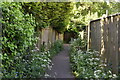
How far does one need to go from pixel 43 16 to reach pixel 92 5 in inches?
343

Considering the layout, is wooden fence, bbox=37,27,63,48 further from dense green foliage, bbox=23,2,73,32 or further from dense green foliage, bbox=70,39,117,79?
dense green foliage, bbox=70,39,117,79

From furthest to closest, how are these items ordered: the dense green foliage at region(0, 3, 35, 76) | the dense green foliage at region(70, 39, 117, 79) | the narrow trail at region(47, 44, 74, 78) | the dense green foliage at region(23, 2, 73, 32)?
the dense green foliage at region(23, 2, 73, 32)
the narrow trail at region(47, 44, 74, 78)
the dense green foliage at region(70, 39, 117, 79)
the dense green foliage at region(0, 3, 35, 76)

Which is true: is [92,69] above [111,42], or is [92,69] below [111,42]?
below

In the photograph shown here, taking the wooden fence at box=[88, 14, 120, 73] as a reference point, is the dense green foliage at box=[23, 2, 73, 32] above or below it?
above

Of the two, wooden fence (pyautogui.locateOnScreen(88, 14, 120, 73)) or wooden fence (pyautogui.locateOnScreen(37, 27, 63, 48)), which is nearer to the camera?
wooden fence (pyautogui.locateOnScreen(88, 14, 120, 73))

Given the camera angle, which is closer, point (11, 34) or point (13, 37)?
point (11, 34)

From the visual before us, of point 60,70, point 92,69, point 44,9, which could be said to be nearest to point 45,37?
point 44,9

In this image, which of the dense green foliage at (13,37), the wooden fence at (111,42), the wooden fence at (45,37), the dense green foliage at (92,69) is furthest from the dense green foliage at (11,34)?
the wooden fence at (45,37)

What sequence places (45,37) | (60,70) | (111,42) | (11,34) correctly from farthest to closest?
(45,37) < (60,70) < (111,42) < (11,34)

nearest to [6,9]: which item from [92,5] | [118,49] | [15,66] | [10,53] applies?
[10,53]

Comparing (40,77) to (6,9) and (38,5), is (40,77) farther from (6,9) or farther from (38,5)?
(38,5)

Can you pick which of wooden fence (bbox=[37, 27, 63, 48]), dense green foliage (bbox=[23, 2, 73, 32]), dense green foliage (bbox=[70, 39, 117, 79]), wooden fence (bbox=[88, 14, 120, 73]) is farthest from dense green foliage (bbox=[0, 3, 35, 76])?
wooden fence (bbox=[37, 27, 63, 48])

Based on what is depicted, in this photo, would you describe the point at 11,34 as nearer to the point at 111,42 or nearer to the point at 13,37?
the point at 13,37

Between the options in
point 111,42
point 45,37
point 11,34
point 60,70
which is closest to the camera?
point 11,34
